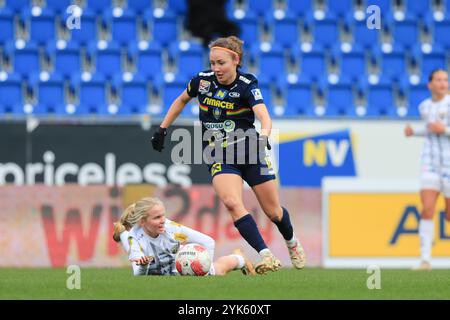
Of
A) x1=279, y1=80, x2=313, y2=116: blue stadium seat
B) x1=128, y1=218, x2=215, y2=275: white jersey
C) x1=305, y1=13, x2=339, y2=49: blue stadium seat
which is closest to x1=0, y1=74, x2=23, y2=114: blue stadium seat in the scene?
x1=279, y1=80, x2=313, y2=116: blue stadium seat

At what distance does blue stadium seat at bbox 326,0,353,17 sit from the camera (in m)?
16.8

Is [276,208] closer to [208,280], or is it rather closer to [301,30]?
[208,280]

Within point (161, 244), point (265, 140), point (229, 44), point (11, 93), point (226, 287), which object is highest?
point (11, 93)

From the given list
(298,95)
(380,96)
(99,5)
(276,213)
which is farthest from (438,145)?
(99,5)

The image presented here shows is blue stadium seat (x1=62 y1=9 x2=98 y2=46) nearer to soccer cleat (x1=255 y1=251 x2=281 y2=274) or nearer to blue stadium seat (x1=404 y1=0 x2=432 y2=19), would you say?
blue stadium seat (x1=404 y1=0 x2=432 y2=19)

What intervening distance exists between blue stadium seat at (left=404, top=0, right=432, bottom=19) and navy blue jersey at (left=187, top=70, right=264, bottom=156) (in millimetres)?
9303

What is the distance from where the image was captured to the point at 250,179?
27.5 feet

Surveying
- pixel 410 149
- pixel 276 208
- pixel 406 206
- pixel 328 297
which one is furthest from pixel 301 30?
pixel 328 297

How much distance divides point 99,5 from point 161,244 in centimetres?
846

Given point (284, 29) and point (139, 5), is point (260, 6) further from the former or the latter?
point (139, 5)

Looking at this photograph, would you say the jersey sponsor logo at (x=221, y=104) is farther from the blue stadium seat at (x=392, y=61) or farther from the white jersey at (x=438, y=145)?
the blue stadium seat at (x=392, y=61)

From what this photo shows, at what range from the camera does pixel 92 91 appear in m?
15.3

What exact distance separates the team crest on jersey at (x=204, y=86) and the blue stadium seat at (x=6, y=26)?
7.95 metres
